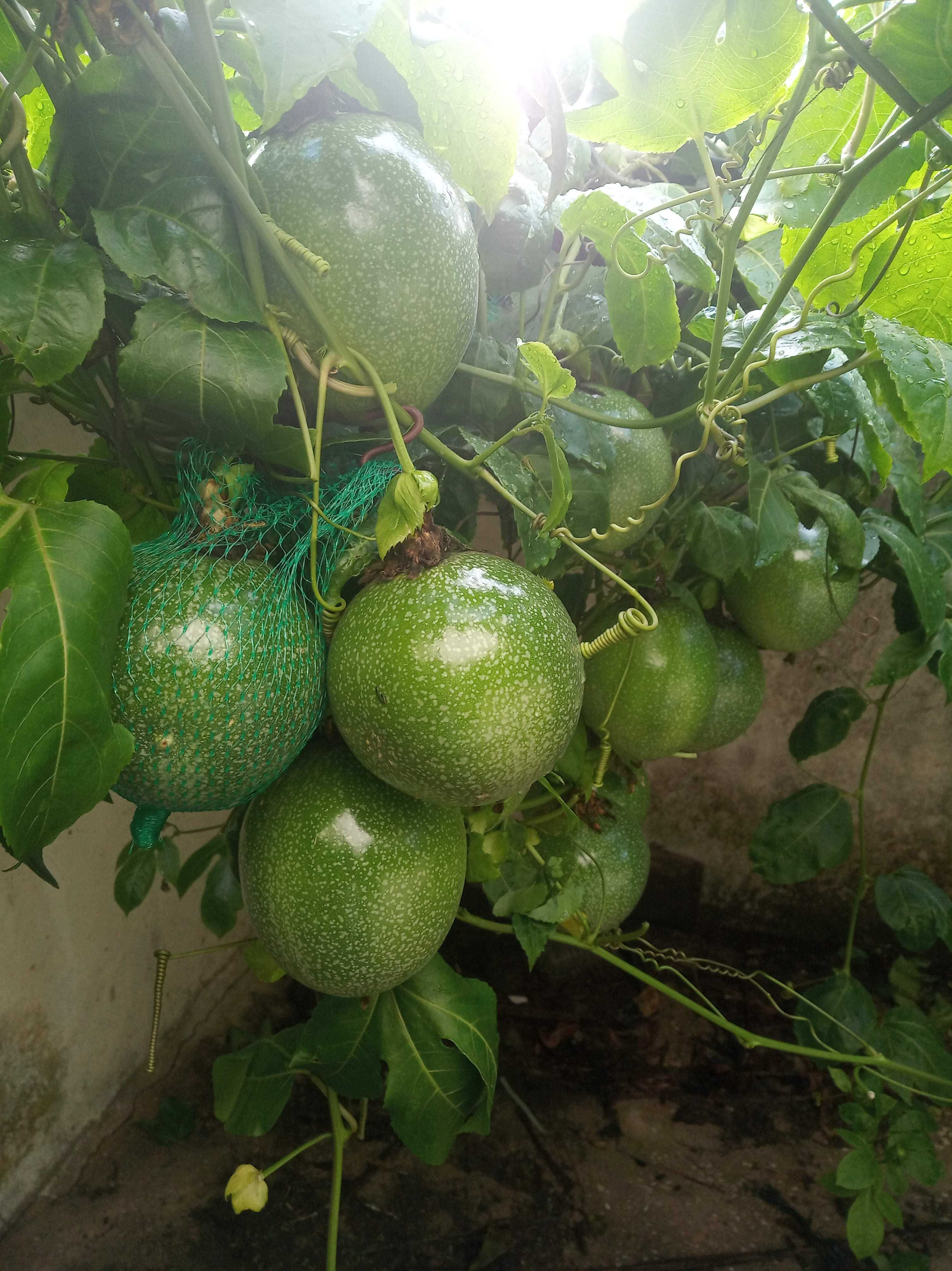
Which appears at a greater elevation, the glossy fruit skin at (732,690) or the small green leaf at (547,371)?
the small green leaf at (547,371)

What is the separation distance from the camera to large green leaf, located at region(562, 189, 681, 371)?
649mm

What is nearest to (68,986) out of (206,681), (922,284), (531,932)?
(531,932)

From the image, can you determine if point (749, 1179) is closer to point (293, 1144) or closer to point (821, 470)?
point (293, 1144)

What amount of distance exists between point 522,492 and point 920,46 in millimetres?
382

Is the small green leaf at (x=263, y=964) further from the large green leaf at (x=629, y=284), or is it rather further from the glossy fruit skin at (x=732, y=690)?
the large green leaf at (x=629, y=284)

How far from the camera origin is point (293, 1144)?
4.35ft

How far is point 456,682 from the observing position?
0.52 metres

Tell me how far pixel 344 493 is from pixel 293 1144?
1.20m

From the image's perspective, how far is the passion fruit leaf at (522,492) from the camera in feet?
2.18

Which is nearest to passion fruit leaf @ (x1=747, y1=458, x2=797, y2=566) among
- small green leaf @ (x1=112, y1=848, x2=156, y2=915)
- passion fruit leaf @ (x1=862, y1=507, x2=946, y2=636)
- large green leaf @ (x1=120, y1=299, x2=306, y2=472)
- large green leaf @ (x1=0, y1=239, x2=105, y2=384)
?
passion fruit leaf @ (x1=862, y1=507, x2=946, y2=636)

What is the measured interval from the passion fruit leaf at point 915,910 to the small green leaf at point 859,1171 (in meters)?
0.43

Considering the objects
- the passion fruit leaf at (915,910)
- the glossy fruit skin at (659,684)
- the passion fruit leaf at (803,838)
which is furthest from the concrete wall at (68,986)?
the passion fruit leaf at (915,910)

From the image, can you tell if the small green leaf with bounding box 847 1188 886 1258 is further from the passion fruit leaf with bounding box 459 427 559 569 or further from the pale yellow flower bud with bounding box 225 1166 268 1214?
the passion fruit leaf with bounding box 459 427 559 569

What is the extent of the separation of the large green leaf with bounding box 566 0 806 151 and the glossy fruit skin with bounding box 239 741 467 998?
548 millimetres
